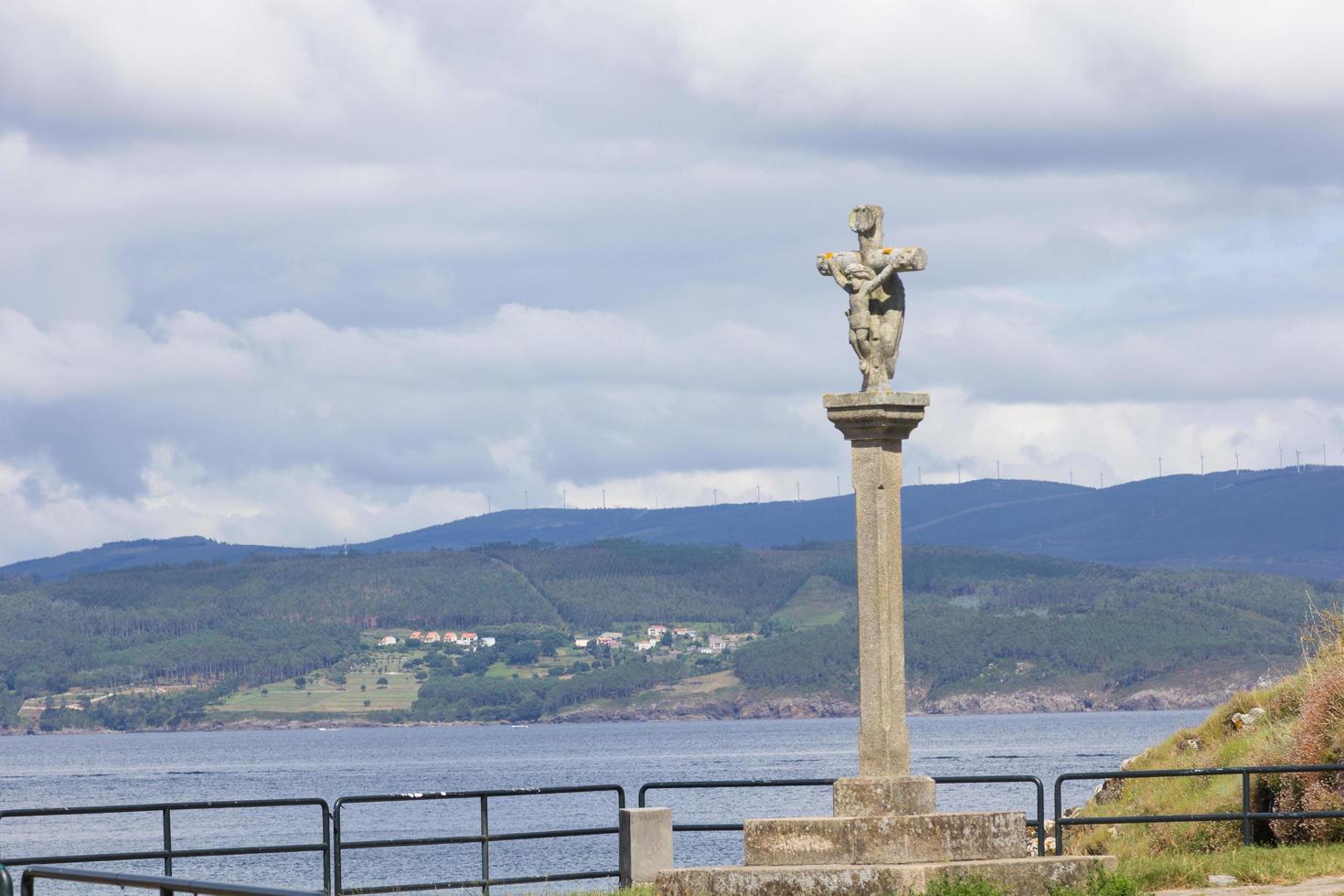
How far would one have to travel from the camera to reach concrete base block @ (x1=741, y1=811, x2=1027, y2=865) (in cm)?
1677

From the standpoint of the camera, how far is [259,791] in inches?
4929

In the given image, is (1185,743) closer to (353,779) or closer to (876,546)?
(876,546)

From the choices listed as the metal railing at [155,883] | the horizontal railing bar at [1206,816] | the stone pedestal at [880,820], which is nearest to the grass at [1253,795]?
the horizontal railing bar at [1206,816]

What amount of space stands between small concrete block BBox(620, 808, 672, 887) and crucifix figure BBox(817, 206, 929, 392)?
5.18 meters

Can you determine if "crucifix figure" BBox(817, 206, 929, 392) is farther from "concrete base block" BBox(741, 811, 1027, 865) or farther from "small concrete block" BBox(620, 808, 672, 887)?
"small concrete block" BBox(620, 808, 672, 887)

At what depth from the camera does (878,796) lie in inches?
673

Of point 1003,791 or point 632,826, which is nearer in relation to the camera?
point 632,826

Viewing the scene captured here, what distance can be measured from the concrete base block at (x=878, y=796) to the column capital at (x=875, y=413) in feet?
9.45

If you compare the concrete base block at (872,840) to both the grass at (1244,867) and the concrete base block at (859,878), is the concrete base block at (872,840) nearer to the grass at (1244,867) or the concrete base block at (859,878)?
the concrete base block at (859,878)

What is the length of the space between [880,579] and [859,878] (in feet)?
8.87

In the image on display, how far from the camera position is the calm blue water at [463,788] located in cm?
7331

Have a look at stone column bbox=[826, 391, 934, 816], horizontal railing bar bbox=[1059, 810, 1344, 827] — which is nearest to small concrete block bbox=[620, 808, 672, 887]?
stone column bbox=[826, 391, 934, 816]

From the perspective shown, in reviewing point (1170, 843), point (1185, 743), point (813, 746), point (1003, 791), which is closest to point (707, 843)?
point (1003, 791)

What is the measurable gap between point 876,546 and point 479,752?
176340 mm
